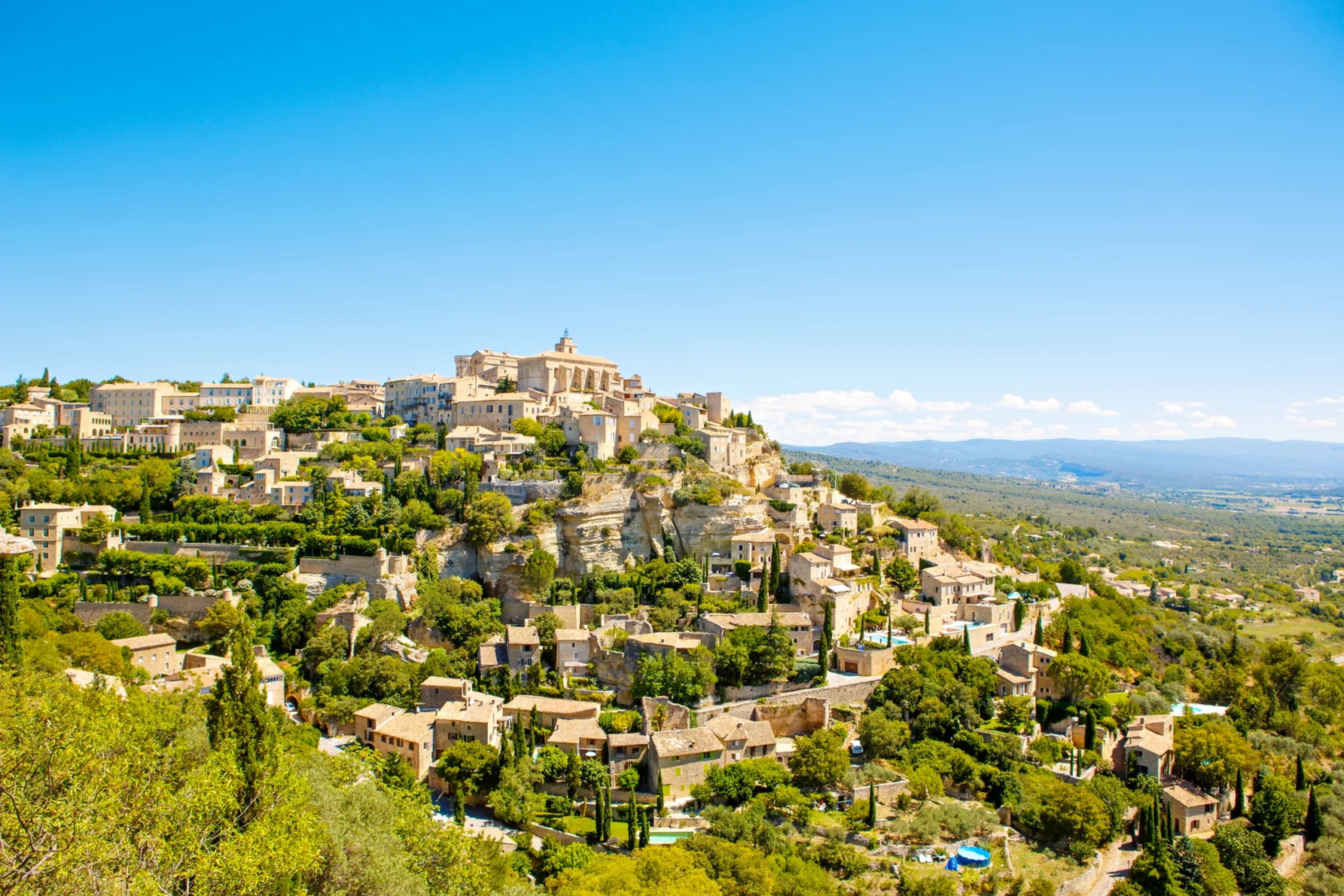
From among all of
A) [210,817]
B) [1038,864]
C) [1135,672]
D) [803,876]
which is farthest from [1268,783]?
[210,817]

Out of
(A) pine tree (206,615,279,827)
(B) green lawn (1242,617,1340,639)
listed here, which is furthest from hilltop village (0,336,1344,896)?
(B) green lawn (1242,617,1340,639)

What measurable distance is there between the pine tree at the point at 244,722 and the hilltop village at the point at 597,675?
0.34 ft

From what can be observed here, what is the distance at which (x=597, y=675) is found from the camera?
124 feet

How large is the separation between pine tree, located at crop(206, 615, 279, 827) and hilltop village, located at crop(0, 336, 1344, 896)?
0.10 meters

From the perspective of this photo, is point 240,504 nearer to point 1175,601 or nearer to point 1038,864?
point 1038,864

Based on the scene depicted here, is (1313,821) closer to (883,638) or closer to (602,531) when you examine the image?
(883,638)

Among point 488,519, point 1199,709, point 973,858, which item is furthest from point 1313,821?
point 488,519

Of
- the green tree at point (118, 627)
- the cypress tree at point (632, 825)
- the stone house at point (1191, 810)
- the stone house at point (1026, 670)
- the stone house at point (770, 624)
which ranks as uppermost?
the stone house at point (770, 624)

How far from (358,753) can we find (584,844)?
8.21m

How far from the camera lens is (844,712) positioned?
118 feet

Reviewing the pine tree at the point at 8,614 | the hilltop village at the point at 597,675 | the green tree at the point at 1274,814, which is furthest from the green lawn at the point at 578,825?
the green tree at the point at 1274,814

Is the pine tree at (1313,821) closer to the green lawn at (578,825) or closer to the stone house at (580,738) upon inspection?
the green lawn at (578,825)

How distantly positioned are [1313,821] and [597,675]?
29395 millimetres

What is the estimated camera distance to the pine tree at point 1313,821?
35250 mm
